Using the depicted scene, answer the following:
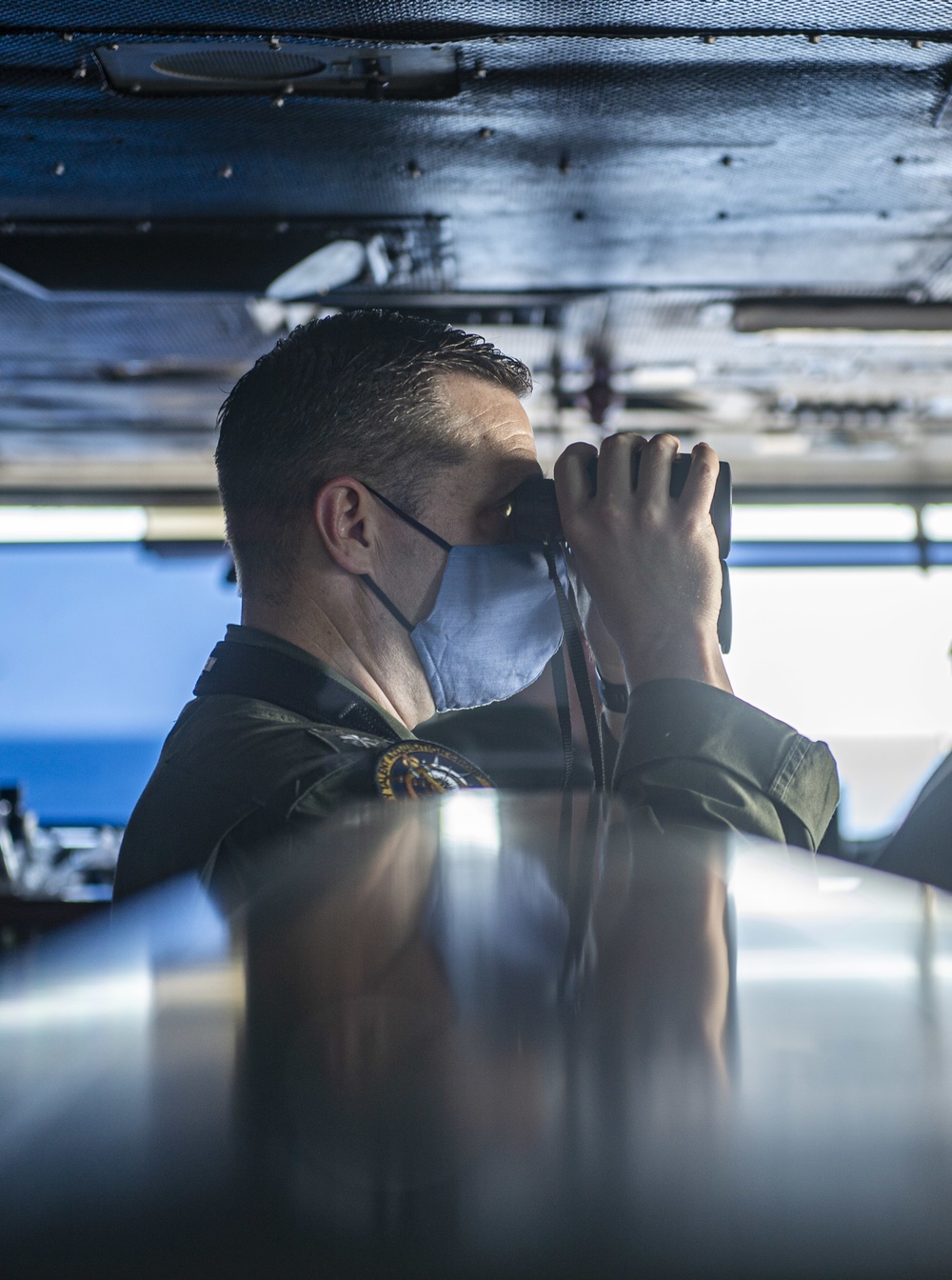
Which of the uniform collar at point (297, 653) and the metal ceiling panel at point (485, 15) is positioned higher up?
the metal ceiling panel at point (485, 15)

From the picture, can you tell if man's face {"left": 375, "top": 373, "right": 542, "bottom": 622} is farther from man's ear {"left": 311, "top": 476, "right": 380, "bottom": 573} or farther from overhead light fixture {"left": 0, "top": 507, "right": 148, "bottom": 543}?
overhead light fixture {"left": 0, "top": 507, "right": 148, "bottom": 543}

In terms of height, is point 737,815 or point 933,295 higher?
point 933,295

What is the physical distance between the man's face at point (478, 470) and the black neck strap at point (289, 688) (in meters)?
0.21

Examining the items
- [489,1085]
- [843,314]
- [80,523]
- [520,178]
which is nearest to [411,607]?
[489,1085]

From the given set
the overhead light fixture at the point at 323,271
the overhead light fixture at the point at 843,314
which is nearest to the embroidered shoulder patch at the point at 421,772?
the overhead light fixture at the point at 323,271

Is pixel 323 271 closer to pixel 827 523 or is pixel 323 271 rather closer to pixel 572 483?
pixel 572 483

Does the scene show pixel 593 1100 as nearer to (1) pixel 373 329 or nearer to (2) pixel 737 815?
(2) pixel 737 815

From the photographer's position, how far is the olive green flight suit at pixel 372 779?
87cm

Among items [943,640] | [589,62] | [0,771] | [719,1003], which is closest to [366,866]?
[719,1003]

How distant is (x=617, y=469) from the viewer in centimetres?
104

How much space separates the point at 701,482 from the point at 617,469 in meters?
0.08

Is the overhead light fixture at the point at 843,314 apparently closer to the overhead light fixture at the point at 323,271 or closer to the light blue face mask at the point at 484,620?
the overhead light fixture at the point at 323,271

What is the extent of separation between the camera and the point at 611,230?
2.93m

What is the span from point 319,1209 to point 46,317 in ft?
12.7
